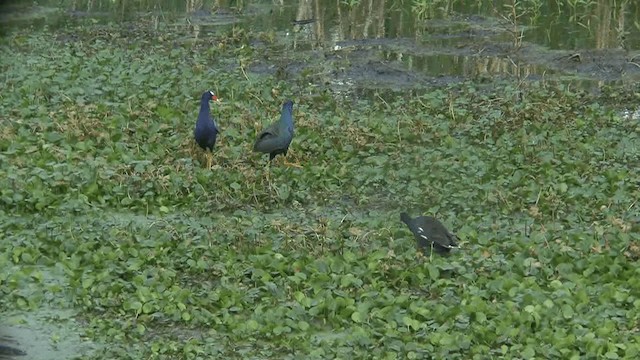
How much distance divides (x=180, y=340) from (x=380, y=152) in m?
3.90

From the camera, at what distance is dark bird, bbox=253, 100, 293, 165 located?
9977 mm

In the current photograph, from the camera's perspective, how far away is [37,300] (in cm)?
728

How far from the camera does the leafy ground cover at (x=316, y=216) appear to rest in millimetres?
6922

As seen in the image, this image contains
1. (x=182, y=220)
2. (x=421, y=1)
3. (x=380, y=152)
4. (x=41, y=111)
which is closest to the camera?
(x=182, y=220)

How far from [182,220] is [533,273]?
2.39m

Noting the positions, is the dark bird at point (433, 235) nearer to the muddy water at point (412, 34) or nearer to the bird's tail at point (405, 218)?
the bird's tail at point (405, 218)

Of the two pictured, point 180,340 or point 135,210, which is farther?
point 135,210

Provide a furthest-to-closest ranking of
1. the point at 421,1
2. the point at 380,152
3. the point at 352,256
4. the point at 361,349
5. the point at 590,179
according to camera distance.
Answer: the point at 421,1, the point at 380,152, the point at 590,179, the point at 352,256, the point at 361,349

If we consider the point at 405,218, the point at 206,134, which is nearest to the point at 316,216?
the point at 405,218

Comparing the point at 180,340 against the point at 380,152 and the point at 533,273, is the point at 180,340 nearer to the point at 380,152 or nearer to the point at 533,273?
the point at 533,273

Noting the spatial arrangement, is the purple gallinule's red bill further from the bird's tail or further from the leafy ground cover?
the bird's tail

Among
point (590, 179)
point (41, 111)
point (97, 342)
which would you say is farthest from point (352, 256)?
point (41, 111)

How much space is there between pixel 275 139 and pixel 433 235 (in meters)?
2.36

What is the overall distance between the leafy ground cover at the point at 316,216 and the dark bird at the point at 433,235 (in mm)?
93
